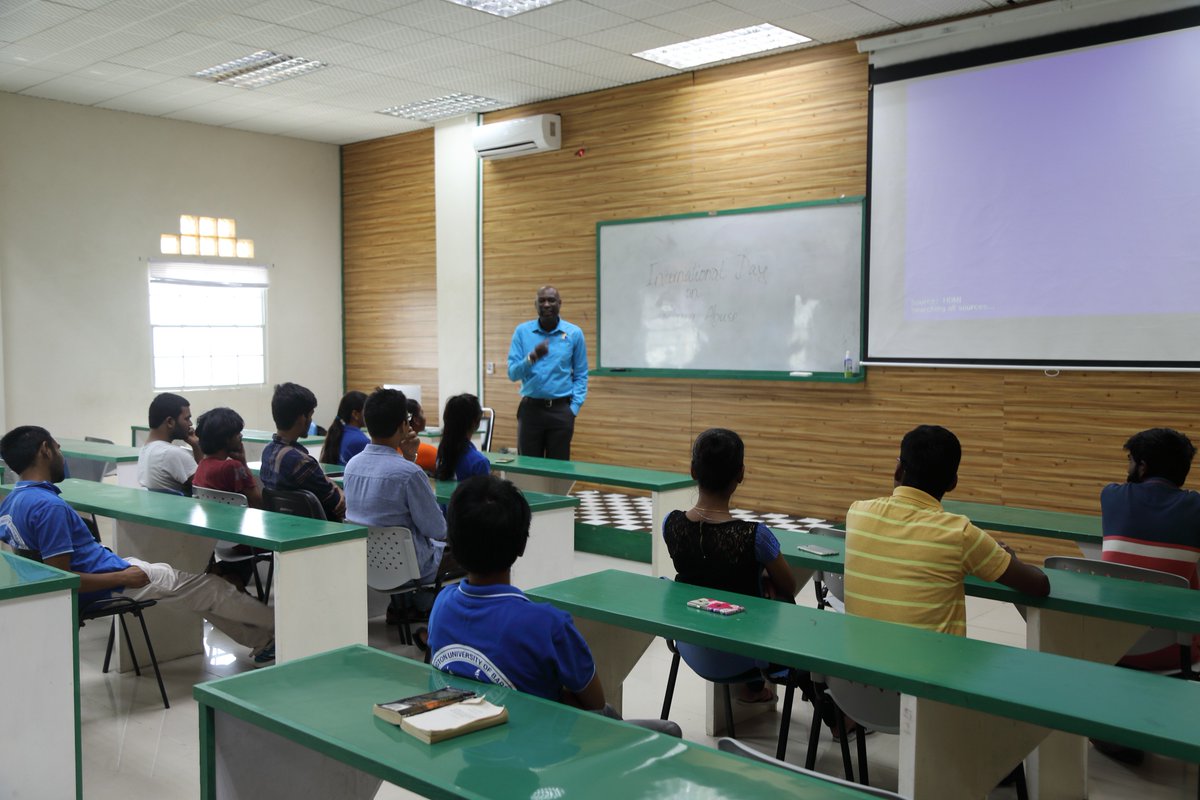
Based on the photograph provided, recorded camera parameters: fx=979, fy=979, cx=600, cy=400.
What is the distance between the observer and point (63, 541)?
3211 mm

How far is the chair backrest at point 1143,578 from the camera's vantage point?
2971 mm

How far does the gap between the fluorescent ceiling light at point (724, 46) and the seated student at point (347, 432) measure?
11.9ft

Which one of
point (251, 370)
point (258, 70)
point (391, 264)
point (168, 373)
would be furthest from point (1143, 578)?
point (251, 370)

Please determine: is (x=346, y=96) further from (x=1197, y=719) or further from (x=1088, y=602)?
(x=1197, y=719)

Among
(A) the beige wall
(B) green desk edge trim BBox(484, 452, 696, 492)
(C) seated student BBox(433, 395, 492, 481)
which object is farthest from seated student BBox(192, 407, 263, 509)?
(A) the beige wall

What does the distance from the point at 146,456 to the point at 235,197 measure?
587 cm

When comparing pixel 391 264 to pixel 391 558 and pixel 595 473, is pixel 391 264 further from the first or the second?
pixel 391 558

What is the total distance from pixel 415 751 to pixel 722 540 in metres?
1.37

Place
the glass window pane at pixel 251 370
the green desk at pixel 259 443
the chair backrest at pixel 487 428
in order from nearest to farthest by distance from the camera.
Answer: the green desk at pixel 259 443
the chair backrest at pixel 487 428
the glass window pane at pixel 251 370

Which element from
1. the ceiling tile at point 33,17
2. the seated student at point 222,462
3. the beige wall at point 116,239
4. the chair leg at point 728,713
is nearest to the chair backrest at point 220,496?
the seated student at point 222,462

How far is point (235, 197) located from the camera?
388 inches

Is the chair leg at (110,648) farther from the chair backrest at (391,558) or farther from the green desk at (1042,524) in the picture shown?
the green desk at (1042,524)

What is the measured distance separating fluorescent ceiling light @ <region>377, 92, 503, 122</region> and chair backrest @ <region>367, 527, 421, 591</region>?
5582 mm

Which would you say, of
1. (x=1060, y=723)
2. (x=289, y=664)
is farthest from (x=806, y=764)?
(x=289, y=664)
